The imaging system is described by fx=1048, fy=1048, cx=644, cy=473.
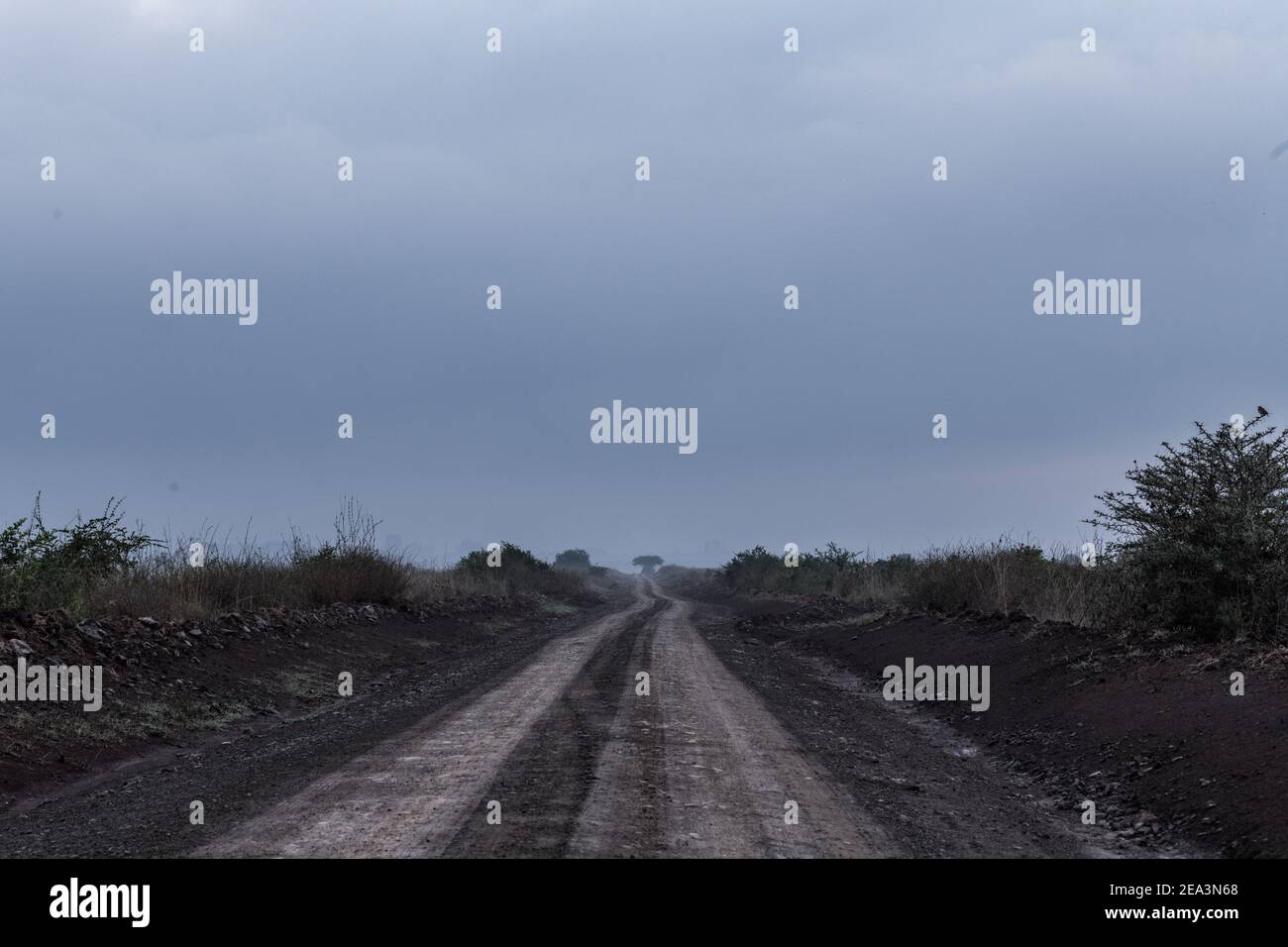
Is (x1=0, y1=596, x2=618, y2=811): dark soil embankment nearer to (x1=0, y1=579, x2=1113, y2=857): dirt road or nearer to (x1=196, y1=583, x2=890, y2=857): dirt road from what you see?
(x1=0, y1=579, x2=1113, y2=857): dirt road

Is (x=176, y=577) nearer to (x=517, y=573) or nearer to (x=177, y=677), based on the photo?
(x=177, y=677)

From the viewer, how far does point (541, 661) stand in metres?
19.9

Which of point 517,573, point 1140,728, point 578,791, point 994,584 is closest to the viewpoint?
point 578,791

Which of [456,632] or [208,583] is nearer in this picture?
[208,583]

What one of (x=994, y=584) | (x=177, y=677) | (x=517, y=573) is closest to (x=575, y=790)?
(x=177, y=677)

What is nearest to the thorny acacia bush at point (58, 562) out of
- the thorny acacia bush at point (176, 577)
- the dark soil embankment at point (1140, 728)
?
the thorny acacia bush at point (176, 577)

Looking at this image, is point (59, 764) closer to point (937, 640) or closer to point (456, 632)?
point (937, 640)

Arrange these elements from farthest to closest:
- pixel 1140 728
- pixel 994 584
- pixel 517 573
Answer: pixel 517 573
pixel 994 584
pixel 1140 728

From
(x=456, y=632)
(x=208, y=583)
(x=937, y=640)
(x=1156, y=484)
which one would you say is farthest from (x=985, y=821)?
(x=456, y=632)

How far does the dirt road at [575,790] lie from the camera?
22.5 ft

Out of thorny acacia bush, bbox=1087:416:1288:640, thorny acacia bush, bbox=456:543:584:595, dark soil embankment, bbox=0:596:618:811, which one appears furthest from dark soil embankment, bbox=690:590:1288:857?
thorny acacia bush, bbox=456:543:584:595

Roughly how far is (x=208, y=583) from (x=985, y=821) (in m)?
16.1

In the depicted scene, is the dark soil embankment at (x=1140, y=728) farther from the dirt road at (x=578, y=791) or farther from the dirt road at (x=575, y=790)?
the dirt road at (x=578, y=791)

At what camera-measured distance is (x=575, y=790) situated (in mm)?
8211
